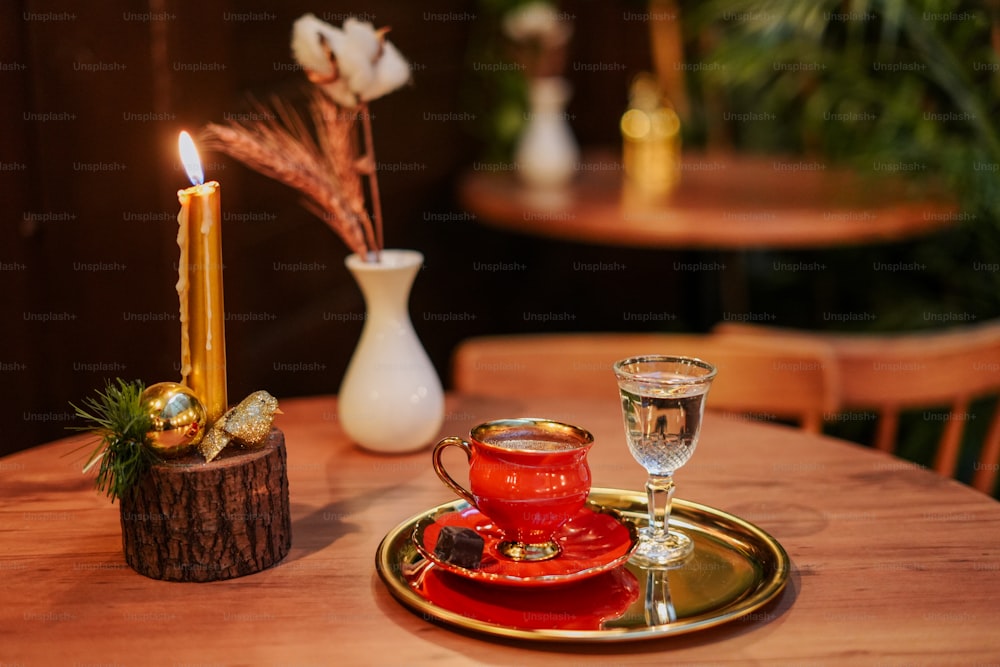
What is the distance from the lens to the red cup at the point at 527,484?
3.29ft

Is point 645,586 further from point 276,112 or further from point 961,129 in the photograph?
point 961,129

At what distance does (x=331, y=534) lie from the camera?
44.8 inches

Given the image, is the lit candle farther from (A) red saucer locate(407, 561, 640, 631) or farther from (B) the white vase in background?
(B) the white vase in background

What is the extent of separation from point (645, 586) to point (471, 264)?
3251 mm

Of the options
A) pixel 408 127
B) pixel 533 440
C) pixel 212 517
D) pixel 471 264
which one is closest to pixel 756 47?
pixel 408 127

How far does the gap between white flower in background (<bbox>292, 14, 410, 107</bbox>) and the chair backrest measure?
54 cm

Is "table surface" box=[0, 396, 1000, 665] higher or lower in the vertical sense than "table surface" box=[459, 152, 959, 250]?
lower

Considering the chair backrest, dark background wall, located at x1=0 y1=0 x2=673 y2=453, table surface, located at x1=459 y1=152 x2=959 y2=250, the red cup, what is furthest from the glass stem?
table surface, located at x1=459 y1=152 x2=959 y2=250

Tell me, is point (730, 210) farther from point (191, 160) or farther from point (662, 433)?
point (191, 160)

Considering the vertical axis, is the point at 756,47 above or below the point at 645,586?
above

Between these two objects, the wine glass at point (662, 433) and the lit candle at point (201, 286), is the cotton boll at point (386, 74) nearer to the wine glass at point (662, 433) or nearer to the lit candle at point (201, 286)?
the lit candle at point (201, 286)

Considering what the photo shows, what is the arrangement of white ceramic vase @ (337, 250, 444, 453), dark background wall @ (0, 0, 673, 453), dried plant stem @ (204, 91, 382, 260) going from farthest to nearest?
dark background wall @ (0, 0, 673, 453) < white ceramic vase @ (337, 250, 444, 453) < dried plant stem @ (204, 91, 382, 260)

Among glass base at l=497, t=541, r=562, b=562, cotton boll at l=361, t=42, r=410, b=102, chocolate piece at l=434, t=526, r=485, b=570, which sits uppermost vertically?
cotton boll at l=361, t=42, r=410, b=102

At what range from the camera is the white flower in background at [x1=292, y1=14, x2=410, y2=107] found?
50.3 inches
